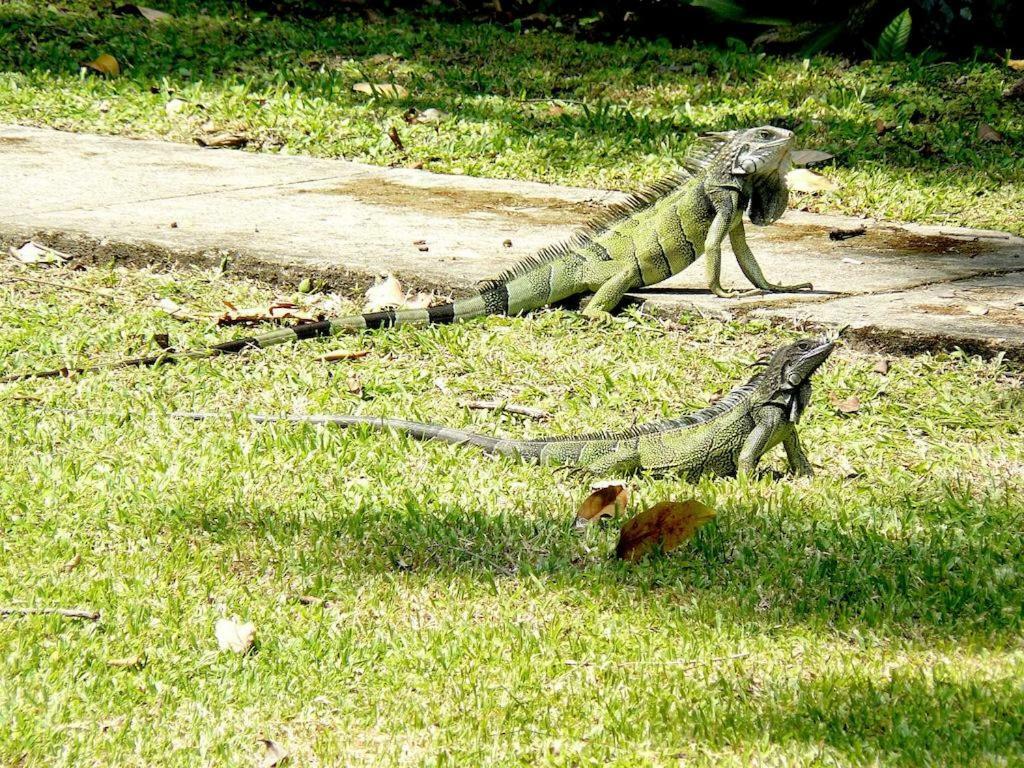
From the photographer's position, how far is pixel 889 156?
8.00 metres

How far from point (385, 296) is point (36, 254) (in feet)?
5.62

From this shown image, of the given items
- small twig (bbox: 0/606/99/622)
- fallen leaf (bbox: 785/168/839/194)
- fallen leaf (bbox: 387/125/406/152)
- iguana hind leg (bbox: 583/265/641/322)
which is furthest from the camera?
fallen leaf (bbox: 387/125/406/152)

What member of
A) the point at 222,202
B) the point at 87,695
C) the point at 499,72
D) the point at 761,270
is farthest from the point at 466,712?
the point at 499,72

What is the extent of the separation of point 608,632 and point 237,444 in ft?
5.06

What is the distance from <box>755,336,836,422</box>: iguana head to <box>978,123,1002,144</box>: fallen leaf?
501cm

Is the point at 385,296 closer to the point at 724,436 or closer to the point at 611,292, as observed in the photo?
the point at 611,292

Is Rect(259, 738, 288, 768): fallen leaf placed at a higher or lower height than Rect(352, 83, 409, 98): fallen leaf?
higher

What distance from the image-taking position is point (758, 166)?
5.43 meters

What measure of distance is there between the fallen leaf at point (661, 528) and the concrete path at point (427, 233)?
1.87 metres

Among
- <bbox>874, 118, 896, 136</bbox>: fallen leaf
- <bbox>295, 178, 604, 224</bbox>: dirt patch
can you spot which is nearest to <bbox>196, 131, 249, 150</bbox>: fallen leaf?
<bbox>295, 178, 604, 224</bbox>: dirt patch

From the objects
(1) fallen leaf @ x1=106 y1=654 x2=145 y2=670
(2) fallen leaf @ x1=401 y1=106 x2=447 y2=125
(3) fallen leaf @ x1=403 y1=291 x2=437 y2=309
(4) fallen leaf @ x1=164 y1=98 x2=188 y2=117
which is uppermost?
(1) fallen leaf @ x1=106 y1=654 x2=145 y2=670

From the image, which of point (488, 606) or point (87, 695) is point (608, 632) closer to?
point (488, 606)

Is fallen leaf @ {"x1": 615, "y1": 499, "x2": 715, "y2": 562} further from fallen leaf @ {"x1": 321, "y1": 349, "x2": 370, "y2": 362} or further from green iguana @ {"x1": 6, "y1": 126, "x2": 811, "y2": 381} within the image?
green iguana @ {"x1": 6, "y1": 126, "x2": 811, "y2": 381}

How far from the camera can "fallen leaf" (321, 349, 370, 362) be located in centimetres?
507
